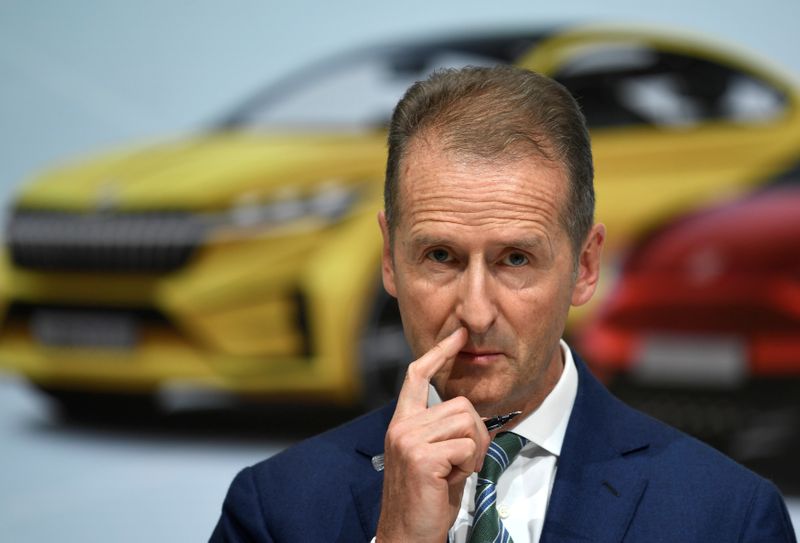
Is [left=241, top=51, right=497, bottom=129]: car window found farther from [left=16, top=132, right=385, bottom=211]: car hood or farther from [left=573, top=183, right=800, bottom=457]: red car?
[left=573, top=183, right=800, bottom=457]: red car

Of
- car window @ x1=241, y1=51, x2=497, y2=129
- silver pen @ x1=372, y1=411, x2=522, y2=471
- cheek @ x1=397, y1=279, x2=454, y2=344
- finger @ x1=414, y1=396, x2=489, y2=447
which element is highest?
car window @ x1=241, y1=51, x2=497, y2=129

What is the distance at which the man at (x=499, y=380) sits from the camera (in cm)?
149

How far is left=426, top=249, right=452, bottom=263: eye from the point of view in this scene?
1.56 m

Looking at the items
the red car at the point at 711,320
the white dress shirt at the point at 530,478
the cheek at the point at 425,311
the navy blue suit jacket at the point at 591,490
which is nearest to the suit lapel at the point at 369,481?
the navy blue suit jacket at the point at 591,490

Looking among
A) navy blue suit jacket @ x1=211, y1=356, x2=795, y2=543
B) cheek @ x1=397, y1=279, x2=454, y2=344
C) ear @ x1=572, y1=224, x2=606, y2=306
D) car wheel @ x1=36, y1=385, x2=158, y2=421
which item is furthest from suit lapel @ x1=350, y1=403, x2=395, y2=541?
car wheel @ x1=36, y1=385, x2=158, y2=421

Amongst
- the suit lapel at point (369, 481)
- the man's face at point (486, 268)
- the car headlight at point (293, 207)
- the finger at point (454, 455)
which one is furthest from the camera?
the car headlight at point (293, 207)

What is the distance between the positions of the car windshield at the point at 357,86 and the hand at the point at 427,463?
2.25 metres

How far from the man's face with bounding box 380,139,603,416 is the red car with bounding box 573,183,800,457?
1905 millimetres

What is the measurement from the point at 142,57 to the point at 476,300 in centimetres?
258

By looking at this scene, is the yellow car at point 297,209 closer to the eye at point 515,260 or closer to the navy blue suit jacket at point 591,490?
the navy blue suit jacket at point 591,490

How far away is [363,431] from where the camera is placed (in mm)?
1768

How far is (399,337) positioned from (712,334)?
934 mm

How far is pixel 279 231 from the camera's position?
3.68m

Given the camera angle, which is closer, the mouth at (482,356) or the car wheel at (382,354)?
the mouth at (482,356)
